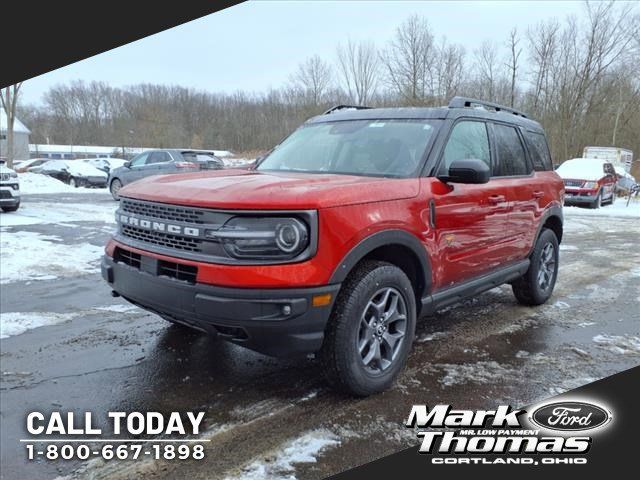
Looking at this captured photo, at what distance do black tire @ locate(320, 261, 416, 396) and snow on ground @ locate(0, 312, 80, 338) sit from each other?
3.10 metres

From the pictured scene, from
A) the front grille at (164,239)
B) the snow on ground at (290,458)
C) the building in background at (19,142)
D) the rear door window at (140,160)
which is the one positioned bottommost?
the snow on ground at (290,458)

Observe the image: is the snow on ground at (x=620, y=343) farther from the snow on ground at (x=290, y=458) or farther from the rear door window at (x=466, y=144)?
the snow on ground at (x=290, y=458)

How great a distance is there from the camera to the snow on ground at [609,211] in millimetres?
16587

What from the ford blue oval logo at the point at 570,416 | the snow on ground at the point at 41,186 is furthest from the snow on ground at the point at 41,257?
the snow on ground at the point at 41,186

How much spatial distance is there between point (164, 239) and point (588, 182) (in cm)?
1884

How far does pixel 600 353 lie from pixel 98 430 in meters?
3.84

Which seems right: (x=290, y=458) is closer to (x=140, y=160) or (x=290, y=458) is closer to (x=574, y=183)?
(x=140, y=160)

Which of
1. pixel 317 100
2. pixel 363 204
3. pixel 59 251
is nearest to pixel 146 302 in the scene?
pixel 363 204

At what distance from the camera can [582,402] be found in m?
3.28

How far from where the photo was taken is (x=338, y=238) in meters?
2.98

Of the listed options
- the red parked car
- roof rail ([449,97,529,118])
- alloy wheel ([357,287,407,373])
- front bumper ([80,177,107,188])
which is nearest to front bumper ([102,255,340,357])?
alloy wheel ([357,287,407,373])

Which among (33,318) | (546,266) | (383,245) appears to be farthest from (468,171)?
(33,318)

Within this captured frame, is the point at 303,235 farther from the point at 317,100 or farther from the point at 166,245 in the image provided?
the point at 317,100

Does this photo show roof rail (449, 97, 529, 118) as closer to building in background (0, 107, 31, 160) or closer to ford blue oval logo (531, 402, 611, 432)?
ford blue oval logo (531, 402, 611, 432)
